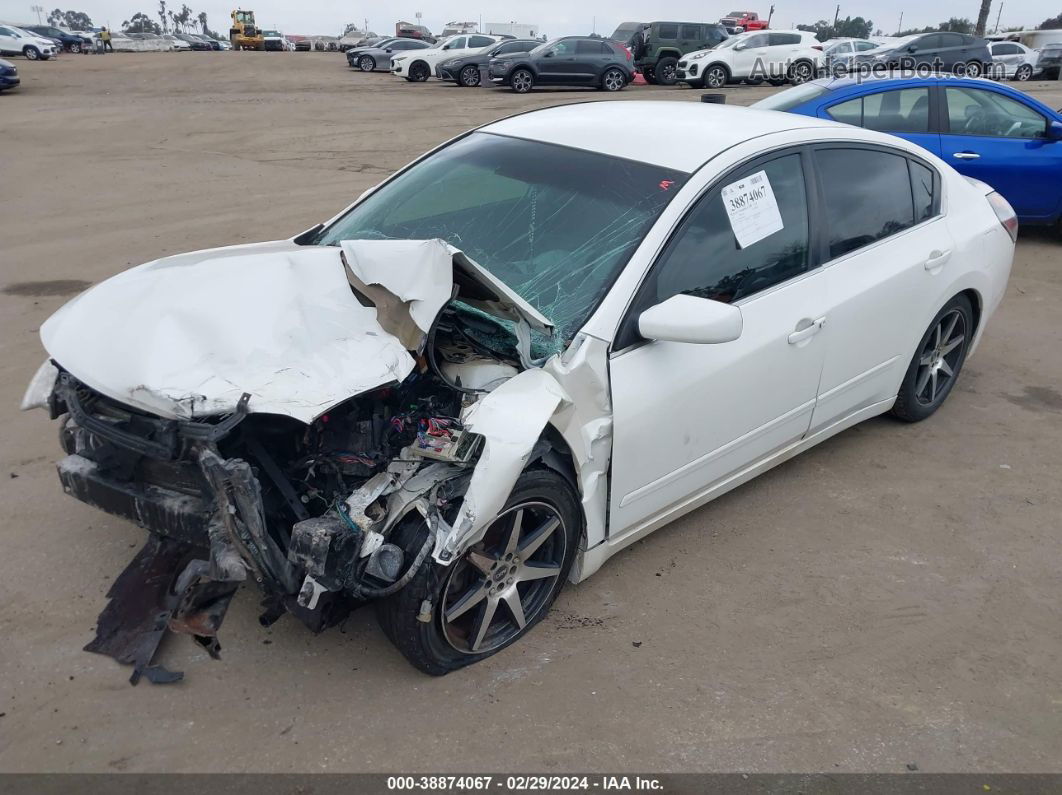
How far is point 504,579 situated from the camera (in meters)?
2.94

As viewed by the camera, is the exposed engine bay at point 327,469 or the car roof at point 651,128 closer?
the exposed engine bay at point 327,469

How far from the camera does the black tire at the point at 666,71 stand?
84.6 ft

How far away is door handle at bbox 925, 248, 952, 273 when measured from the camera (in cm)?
417

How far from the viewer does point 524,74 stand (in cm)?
2258

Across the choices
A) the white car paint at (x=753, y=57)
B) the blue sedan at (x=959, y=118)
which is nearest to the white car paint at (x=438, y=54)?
the white car paint at (x=753, y=57)

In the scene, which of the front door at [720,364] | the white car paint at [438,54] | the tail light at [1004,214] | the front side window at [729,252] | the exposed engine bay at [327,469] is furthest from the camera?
the white car paint at [438,54]

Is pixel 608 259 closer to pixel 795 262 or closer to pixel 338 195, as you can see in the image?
pixel 795 262

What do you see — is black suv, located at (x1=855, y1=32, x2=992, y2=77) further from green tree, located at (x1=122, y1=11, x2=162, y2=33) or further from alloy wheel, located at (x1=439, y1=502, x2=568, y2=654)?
green tree, located at (x1=122, y1=11, x2=162, y2=33)

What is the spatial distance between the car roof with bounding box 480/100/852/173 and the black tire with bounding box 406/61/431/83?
996 inches

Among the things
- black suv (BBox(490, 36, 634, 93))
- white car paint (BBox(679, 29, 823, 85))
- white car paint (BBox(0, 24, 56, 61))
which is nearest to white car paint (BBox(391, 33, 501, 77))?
black suv (BBox(490, 36, 634, 93))

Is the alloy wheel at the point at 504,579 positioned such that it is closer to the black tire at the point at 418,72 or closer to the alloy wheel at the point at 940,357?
the alloy wheel at the point at 940,357

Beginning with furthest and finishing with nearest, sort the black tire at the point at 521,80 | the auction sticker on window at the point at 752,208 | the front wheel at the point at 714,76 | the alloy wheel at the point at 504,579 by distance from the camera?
1. the front wheel at the point at 714,76
2. the black tire at the point at 521,80
3. the auction sticker on window at the point at 752,208
4. the alloy wheel at the point at 504,579

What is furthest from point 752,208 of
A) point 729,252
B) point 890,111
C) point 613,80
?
point 613,80

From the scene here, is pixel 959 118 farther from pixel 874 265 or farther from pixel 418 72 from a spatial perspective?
pixel 418 72
